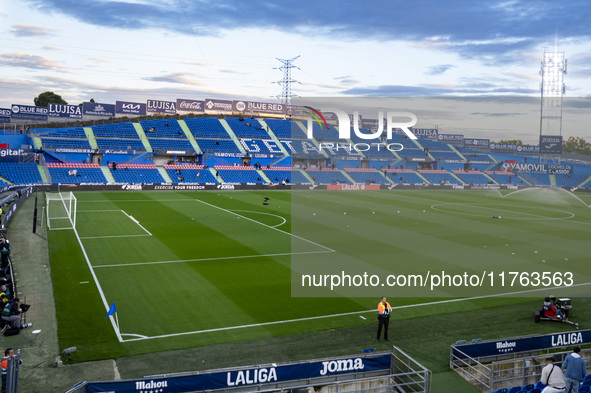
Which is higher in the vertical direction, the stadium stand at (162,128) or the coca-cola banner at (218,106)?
the coca-cola banner at (218,106)

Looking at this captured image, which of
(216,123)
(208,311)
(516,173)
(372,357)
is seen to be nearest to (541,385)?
(372,357)

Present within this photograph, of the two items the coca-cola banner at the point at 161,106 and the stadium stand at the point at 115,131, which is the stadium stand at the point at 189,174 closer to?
the stadium stand at the point at 115,131

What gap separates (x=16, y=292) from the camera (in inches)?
747

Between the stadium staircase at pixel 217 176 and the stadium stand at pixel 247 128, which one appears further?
the stadium stand at pixel 247 128

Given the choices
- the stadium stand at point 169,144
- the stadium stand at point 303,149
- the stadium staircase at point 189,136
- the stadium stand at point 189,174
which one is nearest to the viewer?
the stadium stand at point 189,174

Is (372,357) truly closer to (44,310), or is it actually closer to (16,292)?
(44,310)

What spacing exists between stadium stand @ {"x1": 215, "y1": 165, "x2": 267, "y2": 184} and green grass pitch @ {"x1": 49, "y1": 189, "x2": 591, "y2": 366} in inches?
1044

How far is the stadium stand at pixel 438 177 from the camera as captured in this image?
91.7 meters

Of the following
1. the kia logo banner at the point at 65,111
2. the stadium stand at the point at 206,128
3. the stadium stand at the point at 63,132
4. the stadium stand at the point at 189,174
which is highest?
the kia logo banner at the point at 65,111

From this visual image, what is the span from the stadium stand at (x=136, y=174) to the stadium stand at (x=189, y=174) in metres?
2.41

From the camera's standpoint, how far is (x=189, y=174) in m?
76.0

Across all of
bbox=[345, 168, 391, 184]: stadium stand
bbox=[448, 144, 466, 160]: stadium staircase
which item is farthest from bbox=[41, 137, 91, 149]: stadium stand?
bbox=[448, 144, 466, 160]: stadium staircase

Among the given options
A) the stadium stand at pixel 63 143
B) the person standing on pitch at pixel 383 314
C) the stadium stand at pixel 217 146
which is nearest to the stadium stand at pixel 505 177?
the stadium stand at pixel 217 146

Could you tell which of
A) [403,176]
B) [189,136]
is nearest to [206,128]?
[189,136]
